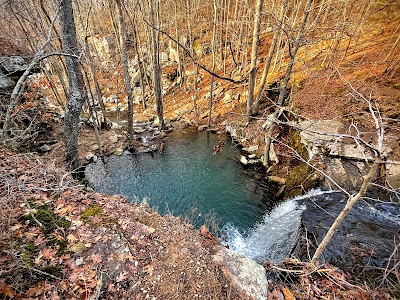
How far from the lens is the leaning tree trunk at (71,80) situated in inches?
242

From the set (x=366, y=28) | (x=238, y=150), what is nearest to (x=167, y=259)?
(x=238, y=150)

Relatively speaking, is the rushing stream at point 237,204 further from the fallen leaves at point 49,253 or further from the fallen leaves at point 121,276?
the fallen leaves at point 49,253

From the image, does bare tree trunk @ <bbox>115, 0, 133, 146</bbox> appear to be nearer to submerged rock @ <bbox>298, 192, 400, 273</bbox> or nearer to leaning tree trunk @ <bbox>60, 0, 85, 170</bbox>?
leaning tree trunk @ <bbox>60, 0, 85, 170</bbox>

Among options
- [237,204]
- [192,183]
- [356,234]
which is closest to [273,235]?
[237,204]

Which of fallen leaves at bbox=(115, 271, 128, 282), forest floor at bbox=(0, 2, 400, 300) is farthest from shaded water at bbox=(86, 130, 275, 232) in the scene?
fallen leaves at bbox=(115, 271, 128, 282)

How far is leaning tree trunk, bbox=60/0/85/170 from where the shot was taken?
242 inches

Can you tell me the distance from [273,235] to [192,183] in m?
4.11

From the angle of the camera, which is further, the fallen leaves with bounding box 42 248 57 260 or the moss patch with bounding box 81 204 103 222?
the moss patch with bounding box 81 204 103 222

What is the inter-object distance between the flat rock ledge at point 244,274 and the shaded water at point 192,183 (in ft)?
11.8

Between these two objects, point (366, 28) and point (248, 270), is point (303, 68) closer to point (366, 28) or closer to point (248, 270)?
point (366, 28)

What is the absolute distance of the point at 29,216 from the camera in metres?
3.21

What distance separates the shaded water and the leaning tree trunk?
2.89 metres

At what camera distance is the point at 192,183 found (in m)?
9.47

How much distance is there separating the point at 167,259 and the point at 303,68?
1492cm
